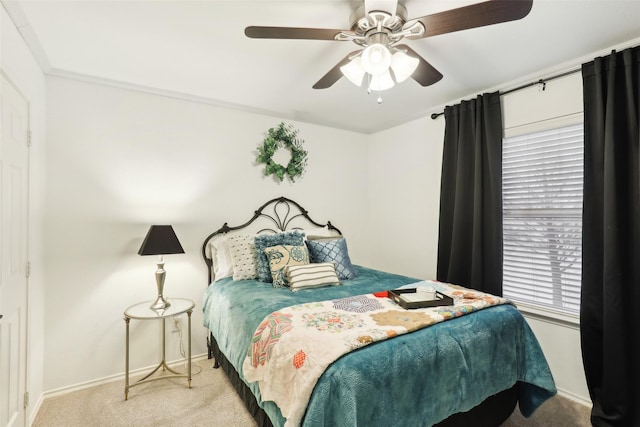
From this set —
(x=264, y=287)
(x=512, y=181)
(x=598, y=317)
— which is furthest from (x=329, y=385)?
(x=512, y=181)

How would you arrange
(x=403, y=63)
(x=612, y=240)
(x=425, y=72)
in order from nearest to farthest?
(x=403, y=63) → (x=425, y=72) → (x=612, y=240)

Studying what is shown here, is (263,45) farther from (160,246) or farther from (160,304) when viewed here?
(160,304)

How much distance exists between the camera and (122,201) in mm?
2734

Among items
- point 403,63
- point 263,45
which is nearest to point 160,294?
point 263,45

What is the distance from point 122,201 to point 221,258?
3.21 feet

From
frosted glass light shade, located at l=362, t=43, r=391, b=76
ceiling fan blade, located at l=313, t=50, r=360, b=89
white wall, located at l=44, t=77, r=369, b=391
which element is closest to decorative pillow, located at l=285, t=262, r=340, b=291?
white wall, located at l=44, t=77, r=369, b=391

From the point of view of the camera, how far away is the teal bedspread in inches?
51.6

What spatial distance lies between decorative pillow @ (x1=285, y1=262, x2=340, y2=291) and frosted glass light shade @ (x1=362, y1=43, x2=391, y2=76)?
1569mm

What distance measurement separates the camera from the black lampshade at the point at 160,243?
2469mm

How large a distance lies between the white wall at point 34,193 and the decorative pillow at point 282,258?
1639mm

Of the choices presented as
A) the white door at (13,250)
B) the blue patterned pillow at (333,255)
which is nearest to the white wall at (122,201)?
the white door at (13,250)

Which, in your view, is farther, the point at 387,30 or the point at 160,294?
the point at 160,294

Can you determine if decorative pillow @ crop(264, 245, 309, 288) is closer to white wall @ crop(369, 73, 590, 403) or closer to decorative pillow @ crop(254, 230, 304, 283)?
decorative pillow @ crop(254, 230, 304, 283)

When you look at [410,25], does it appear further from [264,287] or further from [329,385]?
[264,287]
